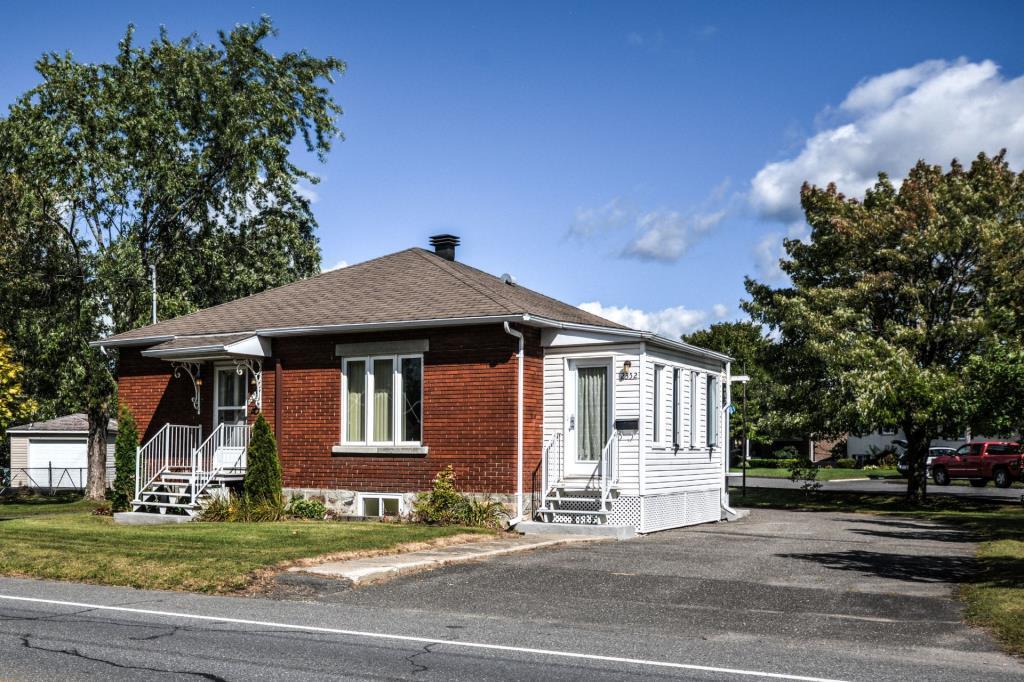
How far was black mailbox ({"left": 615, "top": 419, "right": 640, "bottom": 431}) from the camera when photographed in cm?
1900

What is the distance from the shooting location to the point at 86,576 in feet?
44.1

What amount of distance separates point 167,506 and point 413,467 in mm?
5320

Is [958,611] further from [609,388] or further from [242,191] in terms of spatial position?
[242,191]

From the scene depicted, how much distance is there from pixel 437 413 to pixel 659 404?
4.28m

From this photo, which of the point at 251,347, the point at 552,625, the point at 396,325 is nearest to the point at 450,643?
the point at 552,625

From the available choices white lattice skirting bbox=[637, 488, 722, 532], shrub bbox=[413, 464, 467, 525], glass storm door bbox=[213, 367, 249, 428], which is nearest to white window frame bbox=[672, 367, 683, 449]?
white lattice skirting bbox=[637, 488, 722, 532]

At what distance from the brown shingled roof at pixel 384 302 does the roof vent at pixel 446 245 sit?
1.75ft

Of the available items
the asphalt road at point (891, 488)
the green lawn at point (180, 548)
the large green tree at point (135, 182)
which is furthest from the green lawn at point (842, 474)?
the green lawn at point (180, 548)

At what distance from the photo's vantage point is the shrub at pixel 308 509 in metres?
20.7

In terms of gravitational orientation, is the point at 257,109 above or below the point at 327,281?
above

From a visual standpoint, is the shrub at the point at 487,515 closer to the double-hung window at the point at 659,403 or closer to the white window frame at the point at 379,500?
the white window frame at the point at 379,500

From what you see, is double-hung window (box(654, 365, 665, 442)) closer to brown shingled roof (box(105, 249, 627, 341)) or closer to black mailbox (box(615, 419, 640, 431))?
black mailbox (box(615, 419, 640, 431))

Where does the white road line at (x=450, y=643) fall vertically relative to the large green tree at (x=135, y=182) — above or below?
below

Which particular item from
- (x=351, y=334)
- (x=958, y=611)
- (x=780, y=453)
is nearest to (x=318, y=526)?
(x=351, y=334)
